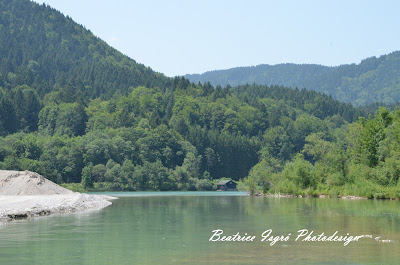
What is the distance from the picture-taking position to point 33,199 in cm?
6912

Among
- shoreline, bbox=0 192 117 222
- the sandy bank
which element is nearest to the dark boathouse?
the sandy bank

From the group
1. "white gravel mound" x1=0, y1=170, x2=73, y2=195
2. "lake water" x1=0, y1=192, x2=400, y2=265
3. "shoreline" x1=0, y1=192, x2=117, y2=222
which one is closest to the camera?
"lake water" x1=0, y1=192, x2=400, y2=265

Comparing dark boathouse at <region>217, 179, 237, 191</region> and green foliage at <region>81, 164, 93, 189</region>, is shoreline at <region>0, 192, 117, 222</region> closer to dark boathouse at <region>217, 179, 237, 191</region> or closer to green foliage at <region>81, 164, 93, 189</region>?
green foliage at <region>81, 164, 93, 189</region>

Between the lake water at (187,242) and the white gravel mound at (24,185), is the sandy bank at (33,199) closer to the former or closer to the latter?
the white gravel mound at (24,185)

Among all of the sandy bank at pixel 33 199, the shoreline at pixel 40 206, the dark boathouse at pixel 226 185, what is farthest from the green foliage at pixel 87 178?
the shoreline at pixel 40 206

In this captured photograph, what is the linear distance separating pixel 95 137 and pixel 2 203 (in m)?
123

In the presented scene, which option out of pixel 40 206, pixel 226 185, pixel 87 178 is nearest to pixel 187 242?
pixel 40 206

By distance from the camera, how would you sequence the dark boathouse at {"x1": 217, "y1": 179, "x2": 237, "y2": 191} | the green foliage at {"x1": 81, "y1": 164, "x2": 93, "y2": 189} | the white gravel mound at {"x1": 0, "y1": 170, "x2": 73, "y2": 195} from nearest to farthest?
the white gravel mound at {"x1": 0, "y1": 170, "x2": 73, "y2": 195} < the green foliage at {"x1": 81, "y1": 164, "x2": 93, "y2": 189} < the dark boathouse at {"x1": 217, "y1": 179, "x2": 237, "y2": 191}

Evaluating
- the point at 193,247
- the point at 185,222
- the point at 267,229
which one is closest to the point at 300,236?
the point at 267,229

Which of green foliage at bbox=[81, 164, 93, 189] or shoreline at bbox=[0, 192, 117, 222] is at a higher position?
green foliage at bbox=[81, 164, 93, 189]

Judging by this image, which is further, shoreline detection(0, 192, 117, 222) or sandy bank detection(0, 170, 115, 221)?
sandy bank detection(0, 170, 115, 221)

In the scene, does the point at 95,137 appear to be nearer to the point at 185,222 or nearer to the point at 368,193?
the point at 368,193

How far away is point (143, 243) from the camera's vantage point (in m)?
33.2

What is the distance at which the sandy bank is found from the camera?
182 feet
